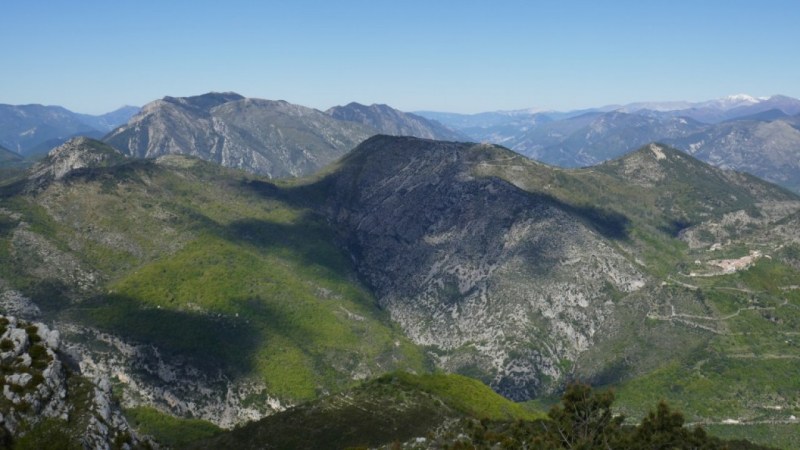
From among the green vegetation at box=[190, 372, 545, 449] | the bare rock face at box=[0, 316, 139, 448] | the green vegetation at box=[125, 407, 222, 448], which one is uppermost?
the bare rock face at box=[0, 316, 139, 448]

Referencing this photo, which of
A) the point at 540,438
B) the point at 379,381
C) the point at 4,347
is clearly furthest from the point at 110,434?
the point at 379,381

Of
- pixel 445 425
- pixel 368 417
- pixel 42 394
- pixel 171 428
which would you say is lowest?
pixel 171 428

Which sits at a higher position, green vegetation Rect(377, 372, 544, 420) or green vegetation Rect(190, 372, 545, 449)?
green vegetation Rect(190, 372, 545, 449)

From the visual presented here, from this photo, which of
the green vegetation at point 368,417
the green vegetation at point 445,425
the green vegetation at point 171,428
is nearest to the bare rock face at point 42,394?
the green vegetation at point 445,425

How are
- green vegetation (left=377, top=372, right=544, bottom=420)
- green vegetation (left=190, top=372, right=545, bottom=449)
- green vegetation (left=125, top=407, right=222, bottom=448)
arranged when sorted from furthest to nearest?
green vegetation (left=125, top=407, right=222, bottom=448), green vegetation (left=377, top=372, right=544, bottom=420), green vegetation (left=190, top=372, right=545, bottom=449)

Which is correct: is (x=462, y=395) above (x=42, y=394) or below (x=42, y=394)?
below

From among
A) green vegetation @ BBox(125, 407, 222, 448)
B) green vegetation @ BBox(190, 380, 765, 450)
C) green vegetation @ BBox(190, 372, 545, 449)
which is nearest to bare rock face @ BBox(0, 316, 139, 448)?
green vegetation @ BBox(190, 380, 765, 450)

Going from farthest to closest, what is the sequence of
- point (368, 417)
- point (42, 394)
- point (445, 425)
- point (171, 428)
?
point (171, 428), point (368, 417), point (445, 425), point (42, 394)

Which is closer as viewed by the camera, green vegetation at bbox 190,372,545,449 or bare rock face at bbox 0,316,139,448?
bare rock face at bbox 0,316,139,448

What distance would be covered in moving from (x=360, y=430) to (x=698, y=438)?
7992 cm

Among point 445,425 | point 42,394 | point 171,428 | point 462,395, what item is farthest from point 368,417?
point 42,394

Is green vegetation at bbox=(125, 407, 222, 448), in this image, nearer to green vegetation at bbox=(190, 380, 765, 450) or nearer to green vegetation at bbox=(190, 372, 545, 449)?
green vegetation at bbox=(190, 372, 545, 449)

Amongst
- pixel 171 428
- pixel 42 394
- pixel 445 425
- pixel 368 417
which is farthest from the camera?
pixel 171 428

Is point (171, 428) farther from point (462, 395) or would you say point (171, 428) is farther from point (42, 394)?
point (42, 394)
